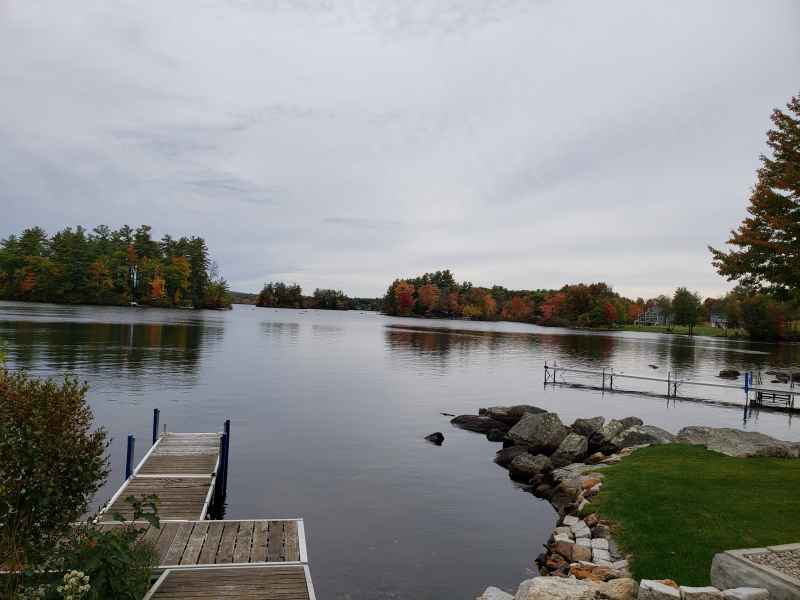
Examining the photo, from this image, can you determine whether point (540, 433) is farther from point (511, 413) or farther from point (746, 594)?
point (746, 594)

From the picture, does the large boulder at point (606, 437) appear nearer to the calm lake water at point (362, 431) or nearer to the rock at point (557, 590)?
the calm lake water at point (362, 431)

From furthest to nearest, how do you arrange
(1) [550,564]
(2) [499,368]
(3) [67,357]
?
(2) [499,368], (3) [67,357], (1) [550,564]

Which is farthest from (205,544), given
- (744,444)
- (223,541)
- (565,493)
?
(744,444)

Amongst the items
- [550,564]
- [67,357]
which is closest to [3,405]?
[550,564]

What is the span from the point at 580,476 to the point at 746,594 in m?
12.8

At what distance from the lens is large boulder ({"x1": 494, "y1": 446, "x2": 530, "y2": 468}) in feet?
79.8

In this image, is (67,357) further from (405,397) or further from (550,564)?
(550,564)

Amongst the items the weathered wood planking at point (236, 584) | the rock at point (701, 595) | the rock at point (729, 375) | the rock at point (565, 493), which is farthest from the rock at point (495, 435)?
the rock at point (729, 375)

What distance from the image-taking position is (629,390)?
48.3m

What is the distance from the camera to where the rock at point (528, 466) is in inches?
879

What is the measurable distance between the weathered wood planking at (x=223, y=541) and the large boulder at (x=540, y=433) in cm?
1600

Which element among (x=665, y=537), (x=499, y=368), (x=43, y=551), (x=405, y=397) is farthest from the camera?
(x=499, y=368)

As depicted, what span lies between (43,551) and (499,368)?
5496 cm

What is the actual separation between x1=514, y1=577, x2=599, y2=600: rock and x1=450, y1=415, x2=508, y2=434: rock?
1999 centimetres
